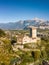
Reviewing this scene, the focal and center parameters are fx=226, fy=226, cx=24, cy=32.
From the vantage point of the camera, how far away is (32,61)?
35.5 meters

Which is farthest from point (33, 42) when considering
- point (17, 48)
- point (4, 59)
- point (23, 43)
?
point (4, 59)

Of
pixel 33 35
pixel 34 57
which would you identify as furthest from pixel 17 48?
pixel 33 35

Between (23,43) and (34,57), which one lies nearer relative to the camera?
(34,57)

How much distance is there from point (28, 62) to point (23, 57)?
Answer: 4.22 ft

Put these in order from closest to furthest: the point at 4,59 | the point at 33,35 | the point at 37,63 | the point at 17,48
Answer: the point at 4,59, the point at 37,63, the point at 17,48, the point at 33,35

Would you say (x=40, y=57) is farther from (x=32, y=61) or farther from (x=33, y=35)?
(x=33, y=35)

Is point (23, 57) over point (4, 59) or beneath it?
beneath

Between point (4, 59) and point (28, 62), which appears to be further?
point (28, 62)

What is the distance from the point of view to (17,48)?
4009 centimetres

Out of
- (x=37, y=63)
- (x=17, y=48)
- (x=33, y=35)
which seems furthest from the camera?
(x=33, y=35)

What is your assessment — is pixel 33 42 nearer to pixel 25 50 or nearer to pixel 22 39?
pixel 22 39

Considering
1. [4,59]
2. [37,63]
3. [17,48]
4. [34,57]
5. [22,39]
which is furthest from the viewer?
[22,39]

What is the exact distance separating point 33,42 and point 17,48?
690 centimetres

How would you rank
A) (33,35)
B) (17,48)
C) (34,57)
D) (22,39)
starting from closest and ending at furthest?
(34,57) < (17,48) < (22,39) < (33,35)
